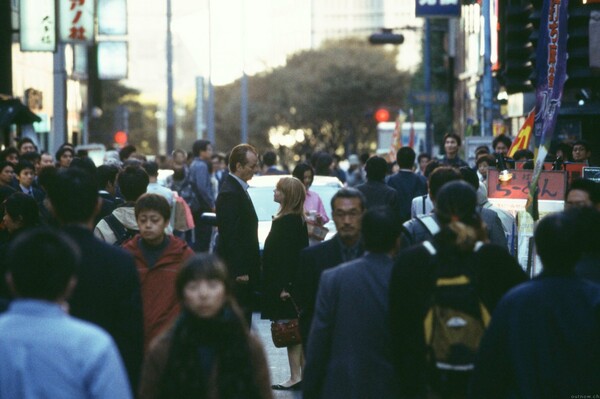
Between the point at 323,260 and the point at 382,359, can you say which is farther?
the point at 323,260

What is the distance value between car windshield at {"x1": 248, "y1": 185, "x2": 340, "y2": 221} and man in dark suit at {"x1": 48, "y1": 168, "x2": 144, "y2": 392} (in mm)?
10601

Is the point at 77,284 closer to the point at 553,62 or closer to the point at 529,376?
the point at 529,376

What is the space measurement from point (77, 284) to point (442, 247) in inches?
62.9

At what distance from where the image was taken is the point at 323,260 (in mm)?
7570

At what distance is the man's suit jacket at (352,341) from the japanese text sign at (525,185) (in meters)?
6.94

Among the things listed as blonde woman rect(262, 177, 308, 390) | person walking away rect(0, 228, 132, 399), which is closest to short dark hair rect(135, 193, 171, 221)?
blonde woman rect(262, 177, 308, 390)

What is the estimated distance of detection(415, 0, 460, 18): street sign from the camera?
101ft

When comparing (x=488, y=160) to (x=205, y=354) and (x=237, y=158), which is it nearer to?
(x=237, y=158)

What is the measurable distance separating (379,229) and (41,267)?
7.35ft

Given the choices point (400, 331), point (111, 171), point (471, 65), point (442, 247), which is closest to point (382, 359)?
point (400, 331)

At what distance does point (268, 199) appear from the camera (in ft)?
55.3

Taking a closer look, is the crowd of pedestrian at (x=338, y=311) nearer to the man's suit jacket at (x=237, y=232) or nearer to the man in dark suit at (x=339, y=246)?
the man in dark suit at (x=339, y=246)

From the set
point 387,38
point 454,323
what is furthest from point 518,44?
point 387,38

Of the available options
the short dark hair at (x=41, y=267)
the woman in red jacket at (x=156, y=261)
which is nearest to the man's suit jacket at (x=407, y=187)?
the woman in red jacket at (x=156, y=261)
